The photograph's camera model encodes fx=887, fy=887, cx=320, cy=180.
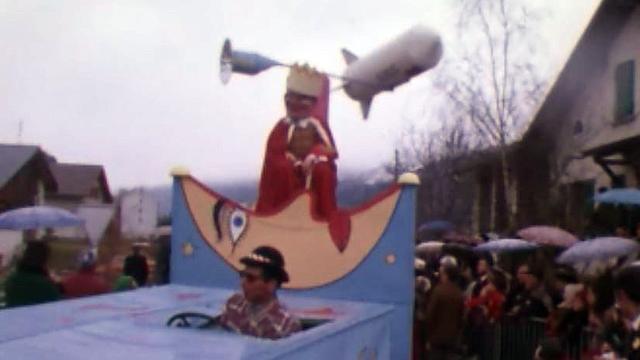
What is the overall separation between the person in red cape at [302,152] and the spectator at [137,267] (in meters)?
3.04

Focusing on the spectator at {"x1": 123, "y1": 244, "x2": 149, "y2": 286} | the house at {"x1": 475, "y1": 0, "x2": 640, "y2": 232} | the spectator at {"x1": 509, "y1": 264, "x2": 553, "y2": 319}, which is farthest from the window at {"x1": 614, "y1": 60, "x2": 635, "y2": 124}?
the spectator at {"x1": 123, "y1": 244, "x2": 149, "y2": 286}

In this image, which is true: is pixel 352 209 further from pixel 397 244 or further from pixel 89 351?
pixel 89 351

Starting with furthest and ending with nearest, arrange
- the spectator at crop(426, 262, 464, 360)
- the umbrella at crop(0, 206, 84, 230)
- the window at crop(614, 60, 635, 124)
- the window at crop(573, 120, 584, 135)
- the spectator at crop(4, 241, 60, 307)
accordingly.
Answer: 1. the window at crop(573, 120, 584, 135)
2. the window at crop(614, 60, 635, 124)
3. the umbrella at crop(0, 206, 84, 230)
4. the spectator at crop(426, 262, 464, 360)
5. the spectator at crop(4, 241, 60, 307)

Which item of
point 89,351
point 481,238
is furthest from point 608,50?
point 89,351

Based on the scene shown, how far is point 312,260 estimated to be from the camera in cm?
839

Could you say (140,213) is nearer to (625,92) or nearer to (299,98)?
(625,92)

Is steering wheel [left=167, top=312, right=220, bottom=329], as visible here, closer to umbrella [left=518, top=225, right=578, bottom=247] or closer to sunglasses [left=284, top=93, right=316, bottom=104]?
sunglasses [left=284, top=93, right=316, bottom=104]

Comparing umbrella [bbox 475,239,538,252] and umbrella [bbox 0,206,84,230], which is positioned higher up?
umbrella [bbox 0,206,84,230]

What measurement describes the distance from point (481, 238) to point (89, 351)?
14.2 m

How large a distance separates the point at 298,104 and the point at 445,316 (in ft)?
9.01

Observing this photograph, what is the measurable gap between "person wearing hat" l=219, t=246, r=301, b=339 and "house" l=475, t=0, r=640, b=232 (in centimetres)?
1177

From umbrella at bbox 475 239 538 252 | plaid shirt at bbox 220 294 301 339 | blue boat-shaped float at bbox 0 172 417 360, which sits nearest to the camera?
plaid shirt at bbox 220 294 301 339

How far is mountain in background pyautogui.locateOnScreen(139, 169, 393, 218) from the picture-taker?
10188 mm

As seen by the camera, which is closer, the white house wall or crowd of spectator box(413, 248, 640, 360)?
crowd of spectator box(413, 248, 640, 360)
